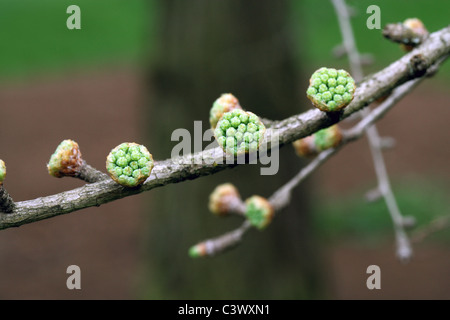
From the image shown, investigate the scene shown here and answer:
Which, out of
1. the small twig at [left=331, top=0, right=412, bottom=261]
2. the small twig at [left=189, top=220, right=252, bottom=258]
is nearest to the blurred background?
the small twig at [left=331, top=0, right=412, bottom=261]

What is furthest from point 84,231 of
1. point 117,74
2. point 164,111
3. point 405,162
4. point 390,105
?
point 117,74

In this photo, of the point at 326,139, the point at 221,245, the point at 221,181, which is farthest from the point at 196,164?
the point at 221,181

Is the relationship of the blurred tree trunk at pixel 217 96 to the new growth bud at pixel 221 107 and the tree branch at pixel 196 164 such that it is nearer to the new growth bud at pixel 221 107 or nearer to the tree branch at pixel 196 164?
the new growth bud at pixel 221 107

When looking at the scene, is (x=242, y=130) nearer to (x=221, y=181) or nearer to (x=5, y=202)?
(x=5, y=202)

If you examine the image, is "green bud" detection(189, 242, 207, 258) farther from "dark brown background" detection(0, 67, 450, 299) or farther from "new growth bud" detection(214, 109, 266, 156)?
"dark brown background" detection(0, 67, 450, 299)

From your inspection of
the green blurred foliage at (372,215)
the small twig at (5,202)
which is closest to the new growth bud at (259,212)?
the small twig at (5,202)

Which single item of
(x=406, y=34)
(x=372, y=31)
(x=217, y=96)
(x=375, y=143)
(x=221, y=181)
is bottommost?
(x=406, y=34)

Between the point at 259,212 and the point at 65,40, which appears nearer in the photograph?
the point at 259,212
